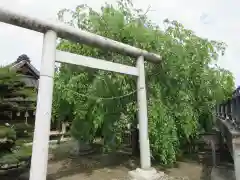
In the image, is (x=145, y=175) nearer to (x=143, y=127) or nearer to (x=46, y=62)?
(x=143, y=127)

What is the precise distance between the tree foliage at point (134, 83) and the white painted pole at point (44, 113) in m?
1.93

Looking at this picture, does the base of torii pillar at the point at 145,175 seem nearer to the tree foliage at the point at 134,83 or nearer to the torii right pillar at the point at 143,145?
the torii right pillar at the point at 143,145

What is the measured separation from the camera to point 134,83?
729 centimetres

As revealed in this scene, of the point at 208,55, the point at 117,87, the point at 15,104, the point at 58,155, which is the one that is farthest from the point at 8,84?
the point at 208,55

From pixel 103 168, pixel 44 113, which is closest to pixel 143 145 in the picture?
pixel 103 168

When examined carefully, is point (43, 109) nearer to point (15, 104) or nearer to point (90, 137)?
point (15, 104)

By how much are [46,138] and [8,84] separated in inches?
73.4

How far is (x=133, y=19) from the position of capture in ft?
24.9

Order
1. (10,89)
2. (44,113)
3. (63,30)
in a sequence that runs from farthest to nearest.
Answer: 1. (10,89)
2. (63,30)
3. (44,113)

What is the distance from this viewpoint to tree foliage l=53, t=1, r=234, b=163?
6.64 m

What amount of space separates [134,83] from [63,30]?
3.27 meters

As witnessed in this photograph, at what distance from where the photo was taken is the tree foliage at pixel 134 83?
6.64 m

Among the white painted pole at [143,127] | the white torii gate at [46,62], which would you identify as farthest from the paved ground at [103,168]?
the white torii gate at [46,62]

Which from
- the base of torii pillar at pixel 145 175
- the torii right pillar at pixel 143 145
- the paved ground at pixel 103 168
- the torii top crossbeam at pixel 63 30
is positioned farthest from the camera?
the paved ground at pixel 103 168
